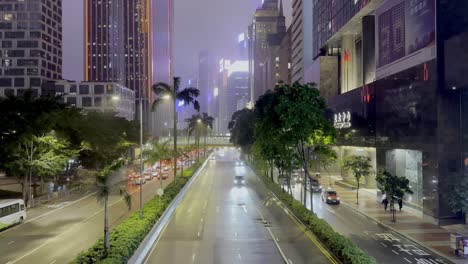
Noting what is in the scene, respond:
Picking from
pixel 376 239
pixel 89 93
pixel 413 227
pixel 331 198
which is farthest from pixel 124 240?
pixel 89 93

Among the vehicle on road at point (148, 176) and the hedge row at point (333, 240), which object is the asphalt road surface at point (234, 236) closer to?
the hedge row at point (333, 240)

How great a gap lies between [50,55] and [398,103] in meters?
125

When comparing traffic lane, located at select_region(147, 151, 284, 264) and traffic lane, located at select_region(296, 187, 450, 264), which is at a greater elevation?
traffic lane, located at select_region(147, 151, 284, 264)

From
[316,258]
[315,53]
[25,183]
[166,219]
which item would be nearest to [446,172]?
[316,258]

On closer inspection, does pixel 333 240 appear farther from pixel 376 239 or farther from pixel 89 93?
pixel 89 93

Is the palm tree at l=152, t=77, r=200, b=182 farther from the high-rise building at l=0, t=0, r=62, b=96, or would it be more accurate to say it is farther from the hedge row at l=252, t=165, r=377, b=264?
the high-rise building at l=0, t=0, r=62, b=96

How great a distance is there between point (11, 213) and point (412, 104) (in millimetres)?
36091

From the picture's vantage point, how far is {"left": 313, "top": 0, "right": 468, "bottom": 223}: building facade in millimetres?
37219

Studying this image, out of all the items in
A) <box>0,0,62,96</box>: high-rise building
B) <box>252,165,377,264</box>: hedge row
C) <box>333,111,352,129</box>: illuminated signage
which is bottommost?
<box>252,165,377,264</box>: hedge row

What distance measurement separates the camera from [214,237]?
31.2 m

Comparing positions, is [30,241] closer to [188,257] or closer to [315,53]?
[188,257]

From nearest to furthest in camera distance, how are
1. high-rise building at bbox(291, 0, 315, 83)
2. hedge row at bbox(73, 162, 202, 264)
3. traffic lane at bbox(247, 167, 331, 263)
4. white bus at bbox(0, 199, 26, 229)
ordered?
hedge row at bbox(73, 162, 202, 264) < traffic lane at bbox(247, 167, 331, 263) < white bus at bbox(0, 199, 26, 229) < high-rise building at bbox(291, 0, 315, 83)

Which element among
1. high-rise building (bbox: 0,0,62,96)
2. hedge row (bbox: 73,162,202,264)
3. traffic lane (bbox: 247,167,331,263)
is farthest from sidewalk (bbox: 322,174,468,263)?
high-rise building (bbox: 0,0,62,96)

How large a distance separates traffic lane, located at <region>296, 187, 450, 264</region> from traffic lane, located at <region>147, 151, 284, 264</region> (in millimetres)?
6380
